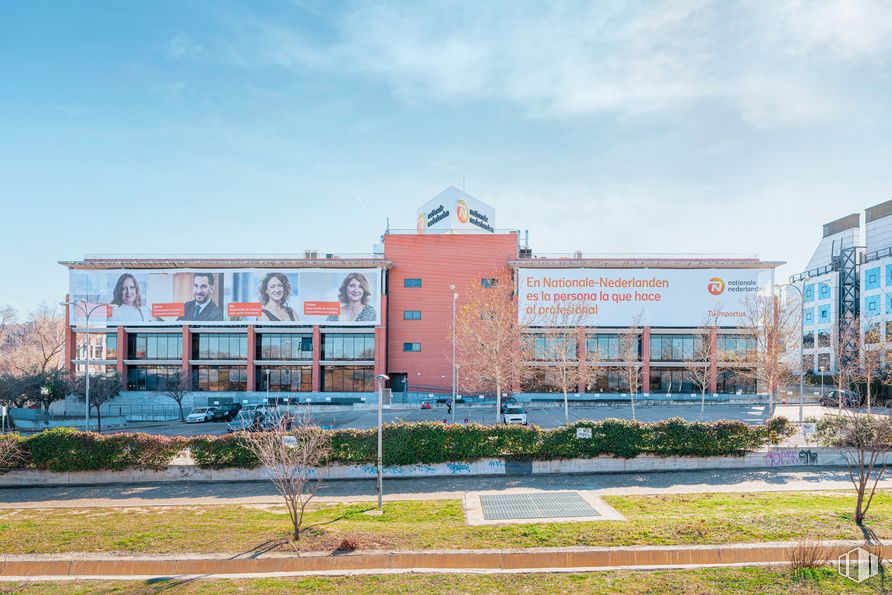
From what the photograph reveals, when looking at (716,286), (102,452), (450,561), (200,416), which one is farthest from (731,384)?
(102,452)

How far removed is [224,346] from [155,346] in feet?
24.4

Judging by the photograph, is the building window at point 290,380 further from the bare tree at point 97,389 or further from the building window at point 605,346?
the building window at point 605,346

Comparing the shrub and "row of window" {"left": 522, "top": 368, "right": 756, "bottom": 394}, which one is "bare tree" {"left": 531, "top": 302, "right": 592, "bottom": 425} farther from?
the shrub

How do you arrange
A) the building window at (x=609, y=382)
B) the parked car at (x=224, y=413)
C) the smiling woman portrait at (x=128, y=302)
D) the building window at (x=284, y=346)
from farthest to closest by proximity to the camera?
1. the building window at (x=284, y=346)
2. the smiling woman portrait at (x=128, y=302)
3. the building window at (x=609, y=382)
4. the parked car at (x=224, y=413)

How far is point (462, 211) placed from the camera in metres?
57.9

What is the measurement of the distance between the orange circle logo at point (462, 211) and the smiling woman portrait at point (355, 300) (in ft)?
37.9

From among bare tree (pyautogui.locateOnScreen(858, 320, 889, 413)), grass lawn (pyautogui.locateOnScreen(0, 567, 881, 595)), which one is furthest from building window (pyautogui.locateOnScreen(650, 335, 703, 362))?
grass lawn (pyautogui.locateOnScreen(0, 567, 881, 595))

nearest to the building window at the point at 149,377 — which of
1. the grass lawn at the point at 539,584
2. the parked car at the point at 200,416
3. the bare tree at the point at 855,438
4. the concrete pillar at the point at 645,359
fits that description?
the parked car at the point at 200,416

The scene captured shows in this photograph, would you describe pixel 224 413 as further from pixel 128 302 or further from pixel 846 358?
pixel 846 358

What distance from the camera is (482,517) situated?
50.6ft

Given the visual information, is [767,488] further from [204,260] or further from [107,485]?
[204,260]

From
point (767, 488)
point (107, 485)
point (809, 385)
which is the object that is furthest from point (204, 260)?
point (809, 385)

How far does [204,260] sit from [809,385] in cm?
Answer: 6824

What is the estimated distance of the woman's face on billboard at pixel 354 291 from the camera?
2184 inches
